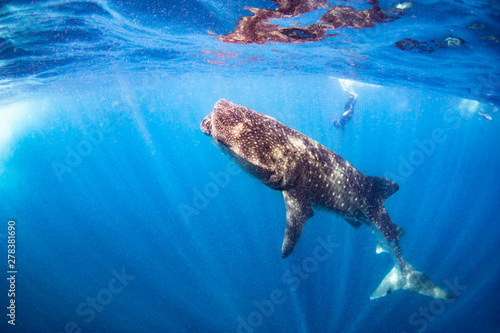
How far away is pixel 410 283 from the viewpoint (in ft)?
→ 21.7

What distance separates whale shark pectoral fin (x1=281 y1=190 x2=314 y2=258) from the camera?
3.46 meters

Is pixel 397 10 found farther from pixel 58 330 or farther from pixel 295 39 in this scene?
pixel 58 330

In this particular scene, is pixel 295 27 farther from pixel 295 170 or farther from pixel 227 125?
pixel 227 125

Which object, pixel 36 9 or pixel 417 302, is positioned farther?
pixel 417 302

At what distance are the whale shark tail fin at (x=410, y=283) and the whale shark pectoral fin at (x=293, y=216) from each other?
500 cm

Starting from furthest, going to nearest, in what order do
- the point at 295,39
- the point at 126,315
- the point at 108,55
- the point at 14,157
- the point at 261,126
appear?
the point at 14,157 < the point at 108,55 < the point at 126,315 < the point at 295,39 < the point at 261,126

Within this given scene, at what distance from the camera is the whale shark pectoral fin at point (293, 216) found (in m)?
3.46

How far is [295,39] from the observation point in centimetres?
1219

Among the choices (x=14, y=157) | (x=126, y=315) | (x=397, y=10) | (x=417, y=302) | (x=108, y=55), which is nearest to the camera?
(x=397, y=10)

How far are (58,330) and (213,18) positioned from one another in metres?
20.8

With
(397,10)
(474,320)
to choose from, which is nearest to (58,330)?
(397,10)

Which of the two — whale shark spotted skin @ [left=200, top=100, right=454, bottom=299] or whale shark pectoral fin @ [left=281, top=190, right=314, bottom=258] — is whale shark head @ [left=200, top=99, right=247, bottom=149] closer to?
whale shark spotted skin @ [left=200, top=100, right=454, bottom=299]

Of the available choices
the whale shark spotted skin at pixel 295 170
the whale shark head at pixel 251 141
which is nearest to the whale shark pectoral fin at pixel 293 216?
the whale shark spotted skin at pixel 295 170

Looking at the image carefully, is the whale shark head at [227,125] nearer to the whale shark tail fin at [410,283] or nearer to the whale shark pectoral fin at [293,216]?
the whale shark pectoral fin at [293,216]
